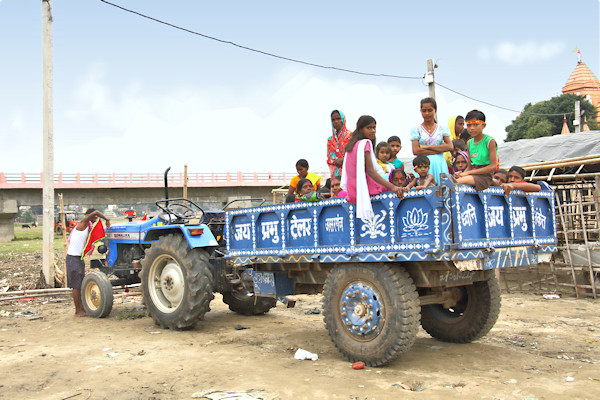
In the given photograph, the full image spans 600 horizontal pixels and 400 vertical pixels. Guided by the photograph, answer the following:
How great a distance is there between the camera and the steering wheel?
7602mm

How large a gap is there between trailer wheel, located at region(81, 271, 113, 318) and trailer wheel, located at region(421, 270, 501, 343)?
4.83 meters

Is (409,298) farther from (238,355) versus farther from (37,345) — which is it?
(37,345)

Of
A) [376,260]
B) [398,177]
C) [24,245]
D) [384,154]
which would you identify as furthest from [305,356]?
[24,245]

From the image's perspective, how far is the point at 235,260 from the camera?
20.5ft

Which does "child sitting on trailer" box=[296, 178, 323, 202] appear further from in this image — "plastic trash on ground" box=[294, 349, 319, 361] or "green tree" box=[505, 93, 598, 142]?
"green tree" box=[505, 93, 598, 142]

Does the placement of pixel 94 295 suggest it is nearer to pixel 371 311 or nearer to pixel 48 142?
pixel 48 142

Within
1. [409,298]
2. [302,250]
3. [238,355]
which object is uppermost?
[302,250]

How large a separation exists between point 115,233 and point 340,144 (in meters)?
4.46

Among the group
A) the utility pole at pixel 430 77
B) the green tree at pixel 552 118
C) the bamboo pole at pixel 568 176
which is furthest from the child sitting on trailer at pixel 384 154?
the green tree at pixel 552 118

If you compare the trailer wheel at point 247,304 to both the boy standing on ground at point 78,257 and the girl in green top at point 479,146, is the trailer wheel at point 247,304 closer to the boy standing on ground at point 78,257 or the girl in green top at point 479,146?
the boy standing on ground at point 78,257

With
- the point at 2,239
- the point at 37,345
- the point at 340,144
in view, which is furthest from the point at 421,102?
the point at 2,239

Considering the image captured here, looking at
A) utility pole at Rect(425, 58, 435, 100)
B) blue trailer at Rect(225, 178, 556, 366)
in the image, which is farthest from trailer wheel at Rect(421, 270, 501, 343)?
utility pole at Rect(425, 58, 435, 100)

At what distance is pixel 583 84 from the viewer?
174 feet

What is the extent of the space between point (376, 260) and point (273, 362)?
5.20 ft
